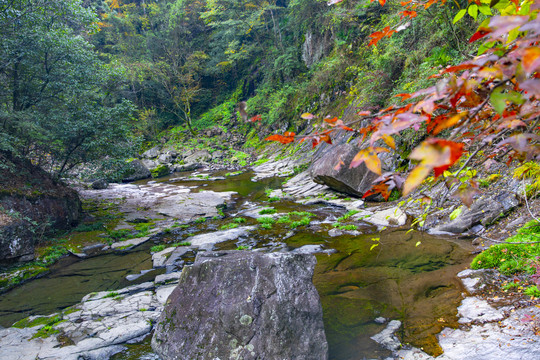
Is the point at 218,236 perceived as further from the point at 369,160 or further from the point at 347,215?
the point at 369,160

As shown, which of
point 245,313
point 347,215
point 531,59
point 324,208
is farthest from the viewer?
point 324,208

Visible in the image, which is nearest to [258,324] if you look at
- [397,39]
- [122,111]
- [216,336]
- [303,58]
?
[216,336]

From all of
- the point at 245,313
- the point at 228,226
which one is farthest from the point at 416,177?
the point at 228,226

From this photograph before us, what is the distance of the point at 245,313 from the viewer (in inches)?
121

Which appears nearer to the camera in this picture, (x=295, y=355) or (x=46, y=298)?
(x=295, y=355)

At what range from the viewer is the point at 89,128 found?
352 inches

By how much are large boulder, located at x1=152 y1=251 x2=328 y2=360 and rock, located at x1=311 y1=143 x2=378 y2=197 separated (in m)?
6.39

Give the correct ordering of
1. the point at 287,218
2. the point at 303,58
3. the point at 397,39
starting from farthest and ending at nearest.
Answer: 1. the point at 303,58
2. the point at 397,39
3. the point at 287,218

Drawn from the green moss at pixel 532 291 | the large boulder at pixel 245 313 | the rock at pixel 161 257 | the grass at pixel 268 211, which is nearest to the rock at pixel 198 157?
the grass at pixel 268 211

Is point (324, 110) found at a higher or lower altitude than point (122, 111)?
lower

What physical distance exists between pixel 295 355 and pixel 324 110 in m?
16.0

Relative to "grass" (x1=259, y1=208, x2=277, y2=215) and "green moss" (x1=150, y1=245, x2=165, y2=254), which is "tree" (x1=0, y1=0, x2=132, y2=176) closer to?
"green moss" (x1=150, y1=245, x2=165, y2=254)

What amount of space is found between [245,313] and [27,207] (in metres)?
7.47

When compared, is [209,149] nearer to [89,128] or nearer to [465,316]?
[89,128]
